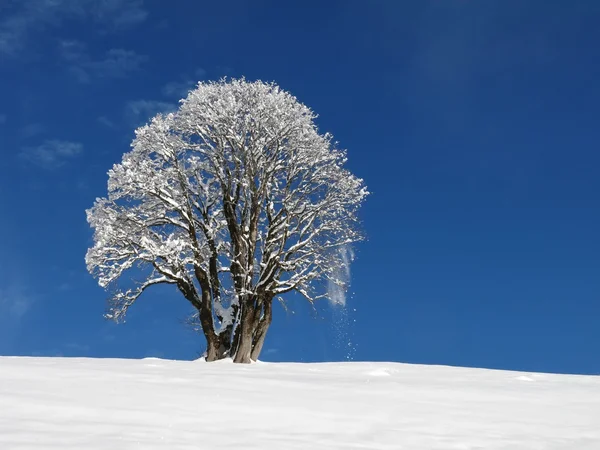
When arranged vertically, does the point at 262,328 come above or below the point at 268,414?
above

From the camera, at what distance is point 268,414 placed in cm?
720

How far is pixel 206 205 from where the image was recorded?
22.3 metres

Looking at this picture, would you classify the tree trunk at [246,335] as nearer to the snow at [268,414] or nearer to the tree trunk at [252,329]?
the tree trunk at [252,329]

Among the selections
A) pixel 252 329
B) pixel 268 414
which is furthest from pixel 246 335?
pixel 268 414

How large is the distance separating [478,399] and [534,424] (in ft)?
6.27

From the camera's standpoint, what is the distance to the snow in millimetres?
5844

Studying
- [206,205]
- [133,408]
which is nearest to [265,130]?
[206,205]

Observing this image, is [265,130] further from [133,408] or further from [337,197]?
[133,408]

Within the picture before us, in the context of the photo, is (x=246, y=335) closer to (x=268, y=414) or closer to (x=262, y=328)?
(x=262, y=328)

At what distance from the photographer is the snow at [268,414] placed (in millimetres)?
5844

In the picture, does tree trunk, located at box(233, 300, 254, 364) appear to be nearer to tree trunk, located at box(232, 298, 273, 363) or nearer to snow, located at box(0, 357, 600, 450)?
tree trunk, located at box(232, 298, 273, 363)

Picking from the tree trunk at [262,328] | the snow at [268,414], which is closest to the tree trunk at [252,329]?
the tree trunk at [262,328]

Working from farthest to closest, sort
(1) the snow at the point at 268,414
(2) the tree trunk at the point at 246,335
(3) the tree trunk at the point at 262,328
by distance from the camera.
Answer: (3) the tree trunk at the point at 262,328, (2) the tree trunk at the point at 246,335, (1) the snow at the point at 268,414

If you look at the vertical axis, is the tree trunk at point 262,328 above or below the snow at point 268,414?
above
